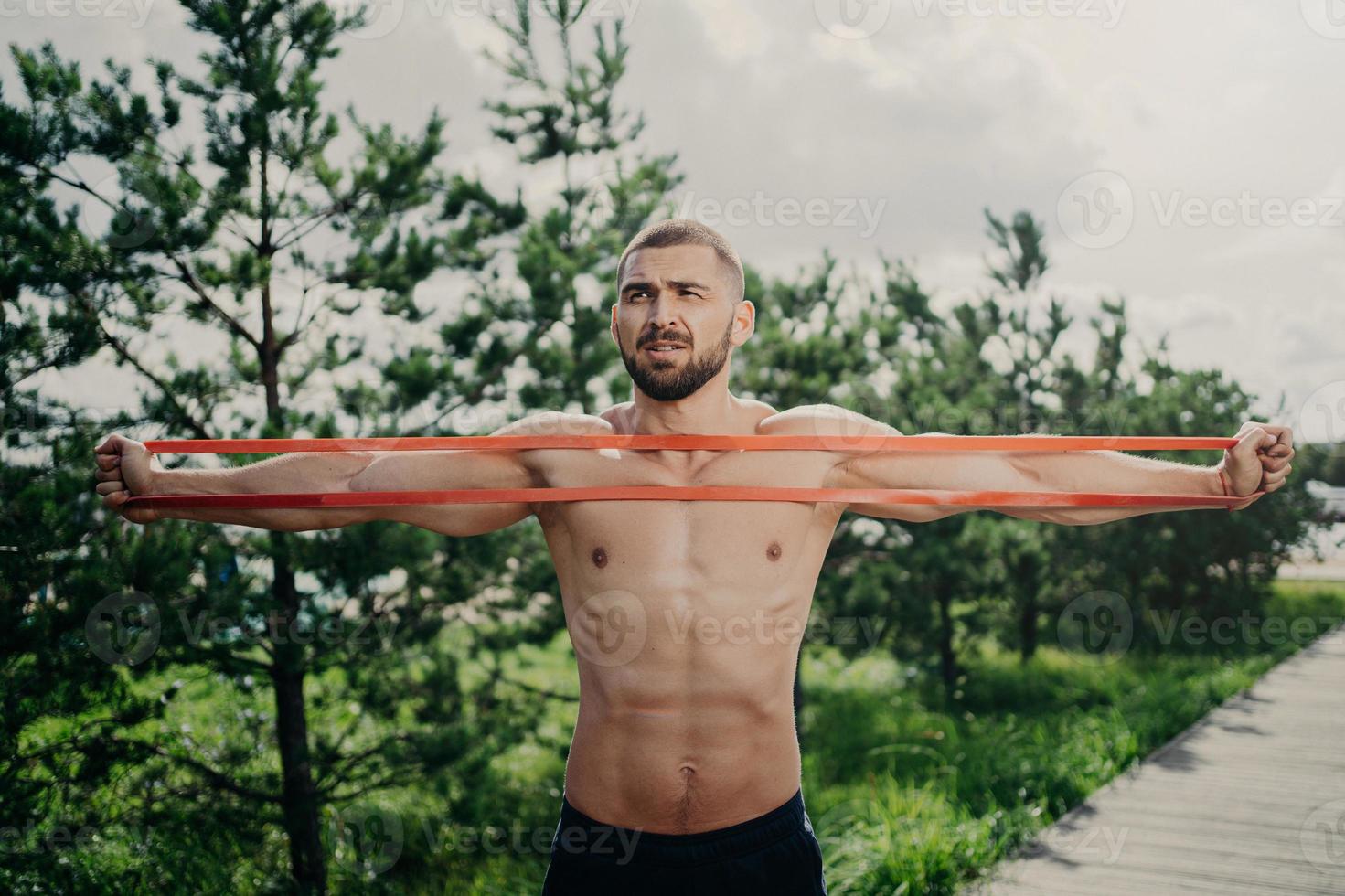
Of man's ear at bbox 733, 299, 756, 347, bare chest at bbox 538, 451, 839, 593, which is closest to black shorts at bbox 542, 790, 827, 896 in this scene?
bare chest at bbox 538, 451, 839, 593

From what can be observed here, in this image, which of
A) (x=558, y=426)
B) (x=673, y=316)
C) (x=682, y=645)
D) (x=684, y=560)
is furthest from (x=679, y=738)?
(x=673, y=316)

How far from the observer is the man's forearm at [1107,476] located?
6.98 ft

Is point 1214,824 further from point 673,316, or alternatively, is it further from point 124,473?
point 124,473

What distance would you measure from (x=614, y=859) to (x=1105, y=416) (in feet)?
29.9

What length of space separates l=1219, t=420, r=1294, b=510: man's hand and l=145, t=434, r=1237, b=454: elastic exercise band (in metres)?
0.03

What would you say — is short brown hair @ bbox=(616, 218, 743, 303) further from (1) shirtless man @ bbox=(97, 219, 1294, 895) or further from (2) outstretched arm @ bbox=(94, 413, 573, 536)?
(2) outstretched arm @ bbox=(94, 413, 573, 536)

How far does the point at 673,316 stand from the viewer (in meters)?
2.12

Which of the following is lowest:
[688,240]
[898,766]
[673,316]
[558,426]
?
[898,766]

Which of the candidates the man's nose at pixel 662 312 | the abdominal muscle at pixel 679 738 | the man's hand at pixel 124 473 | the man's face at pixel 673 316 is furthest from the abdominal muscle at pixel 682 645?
the man's hand at pixel 124 473

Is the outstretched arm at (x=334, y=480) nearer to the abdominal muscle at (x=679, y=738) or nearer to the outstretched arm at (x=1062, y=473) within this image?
the abdominal muscle at (x=679, y=738)

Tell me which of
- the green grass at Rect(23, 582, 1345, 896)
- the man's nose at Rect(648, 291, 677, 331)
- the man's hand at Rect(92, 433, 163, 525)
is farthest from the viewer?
the green grass at Rect(23, 582, 1345, 896)

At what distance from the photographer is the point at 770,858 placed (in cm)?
217

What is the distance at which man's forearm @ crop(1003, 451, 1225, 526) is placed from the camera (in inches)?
83.8

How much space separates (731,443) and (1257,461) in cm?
115
